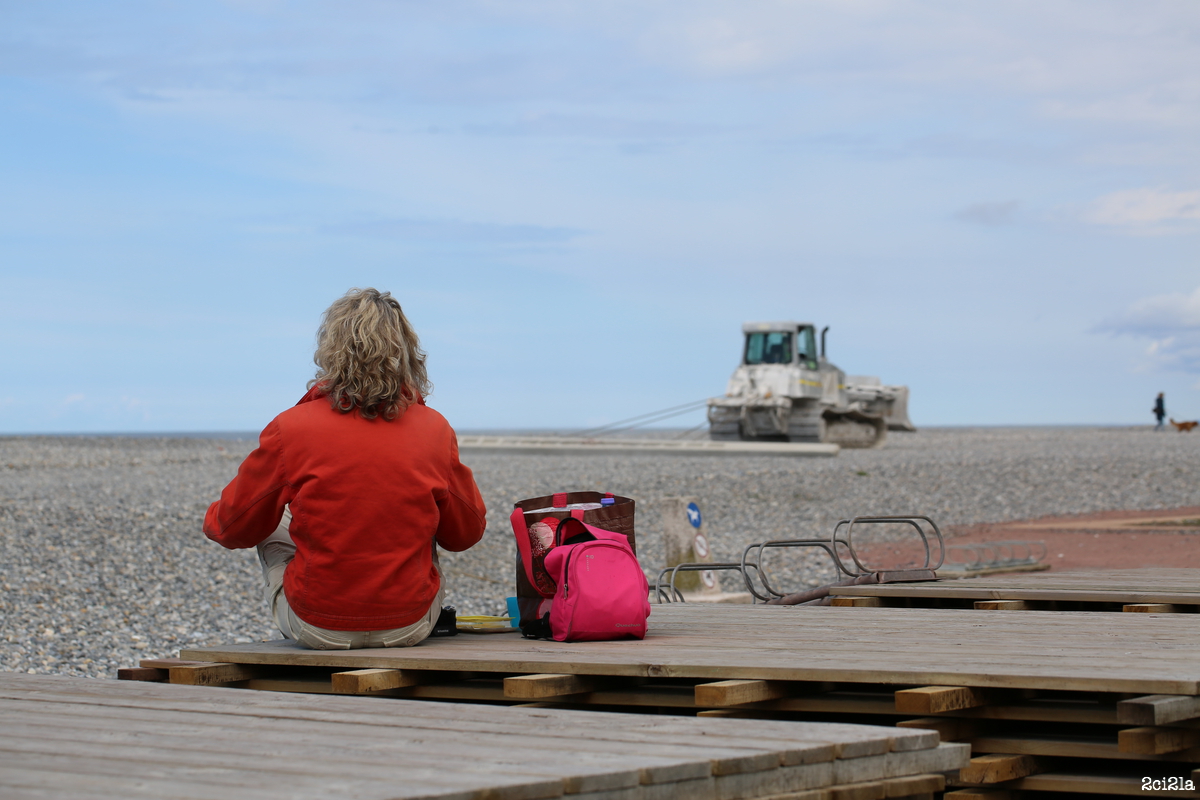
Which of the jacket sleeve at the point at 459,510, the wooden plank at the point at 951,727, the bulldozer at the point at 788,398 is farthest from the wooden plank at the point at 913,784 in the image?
the bulldozer at the point at 788,398

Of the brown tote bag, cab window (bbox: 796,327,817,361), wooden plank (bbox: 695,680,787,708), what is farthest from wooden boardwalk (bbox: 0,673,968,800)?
cab window (bbox: 796,327,817,361)

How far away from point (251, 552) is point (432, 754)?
1143 centimetres

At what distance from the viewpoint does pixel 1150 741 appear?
342 centimetres

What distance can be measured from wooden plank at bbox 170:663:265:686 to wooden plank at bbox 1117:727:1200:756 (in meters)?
3.06

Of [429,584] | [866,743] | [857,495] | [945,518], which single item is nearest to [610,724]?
[866,743]

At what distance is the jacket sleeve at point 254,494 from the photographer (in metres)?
4.54

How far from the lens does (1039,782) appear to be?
3.73 m

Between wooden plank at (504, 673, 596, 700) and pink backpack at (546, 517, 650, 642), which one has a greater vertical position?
pink backpack at (546, 517, 650, 642)

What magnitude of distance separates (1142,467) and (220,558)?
739 inches

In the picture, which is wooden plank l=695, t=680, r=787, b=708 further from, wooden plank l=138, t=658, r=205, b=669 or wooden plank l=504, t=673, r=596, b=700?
wooden plank l=138, t=658, r=205, b=669

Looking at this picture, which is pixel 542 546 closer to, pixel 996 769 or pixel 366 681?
pixel 366 681

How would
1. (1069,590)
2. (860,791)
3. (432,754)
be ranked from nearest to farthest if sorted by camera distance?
(432,754), (860,791), (1069,590)

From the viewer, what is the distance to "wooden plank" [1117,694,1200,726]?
10.9ft

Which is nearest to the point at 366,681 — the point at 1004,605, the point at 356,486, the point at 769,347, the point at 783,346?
the point at 356,486
